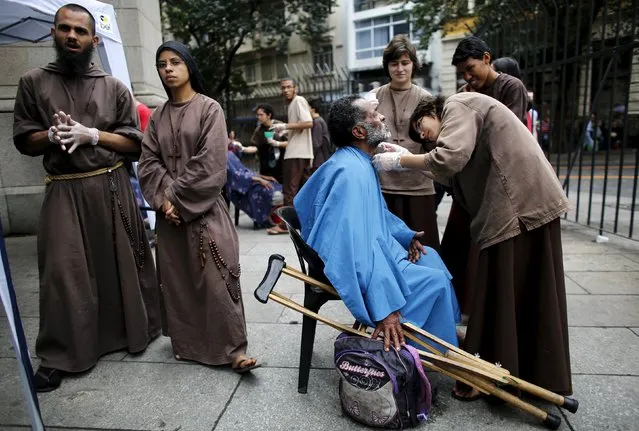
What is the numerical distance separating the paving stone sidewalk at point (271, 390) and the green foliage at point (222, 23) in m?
11.8

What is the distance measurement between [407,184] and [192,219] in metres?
1.55

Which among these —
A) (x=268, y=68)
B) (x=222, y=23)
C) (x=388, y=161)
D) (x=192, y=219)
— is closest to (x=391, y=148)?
(x=388, y=161)

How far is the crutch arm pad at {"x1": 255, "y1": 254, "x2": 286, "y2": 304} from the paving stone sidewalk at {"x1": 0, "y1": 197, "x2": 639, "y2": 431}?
598 millimetres

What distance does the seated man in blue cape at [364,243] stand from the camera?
2098 millimetres

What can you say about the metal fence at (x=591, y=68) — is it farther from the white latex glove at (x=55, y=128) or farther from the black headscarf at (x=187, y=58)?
the white latex glove at (x=55, y=128)

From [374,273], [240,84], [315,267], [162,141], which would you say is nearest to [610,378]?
[374,273]

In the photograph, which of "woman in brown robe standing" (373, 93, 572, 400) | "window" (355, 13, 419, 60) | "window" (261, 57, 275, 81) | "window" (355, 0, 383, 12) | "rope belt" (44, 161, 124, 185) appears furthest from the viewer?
"window" (261, 57, 275, 81)

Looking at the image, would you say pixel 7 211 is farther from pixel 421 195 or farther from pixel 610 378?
pixel 610 378

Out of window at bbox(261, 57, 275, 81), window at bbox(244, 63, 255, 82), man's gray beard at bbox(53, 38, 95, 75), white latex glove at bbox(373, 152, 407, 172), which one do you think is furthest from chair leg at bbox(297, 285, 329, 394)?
window at bbox(244, 63, 255, 82)

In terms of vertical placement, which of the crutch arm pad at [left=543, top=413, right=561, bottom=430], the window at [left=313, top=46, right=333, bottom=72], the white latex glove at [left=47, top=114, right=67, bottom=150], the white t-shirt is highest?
the window at [left=313, top=46, right=333, bottom=72]

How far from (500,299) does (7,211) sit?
5.94m

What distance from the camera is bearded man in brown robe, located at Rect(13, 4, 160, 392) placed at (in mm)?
2604

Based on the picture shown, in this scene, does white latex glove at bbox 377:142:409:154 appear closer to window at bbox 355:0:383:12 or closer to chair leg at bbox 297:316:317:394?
chair leg at bbox 297:316:317:394

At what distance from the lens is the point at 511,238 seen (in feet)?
7.21
